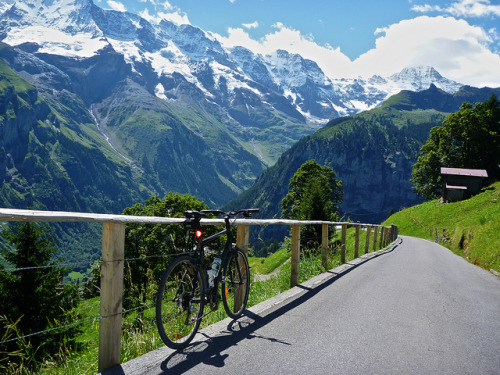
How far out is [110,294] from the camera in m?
3.70

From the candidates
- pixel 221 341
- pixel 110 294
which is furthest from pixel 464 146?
pixel 110 294

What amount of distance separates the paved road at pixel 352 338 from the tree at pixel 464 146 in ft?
179

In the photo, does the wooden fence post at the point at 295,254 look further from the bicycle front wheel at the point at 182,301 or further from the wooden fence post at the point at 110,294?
the wooden fence post at the point at 110,294

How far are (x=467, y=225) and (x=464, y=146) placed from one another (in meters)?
37.9

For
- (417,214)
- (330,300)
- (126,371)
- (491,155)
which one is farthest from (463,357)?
(491,155)

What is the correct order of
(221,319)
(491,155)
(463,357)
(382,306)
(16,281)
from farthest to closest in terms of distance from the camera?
(491,155), (16,281), (382,306), (221,319), (463,357)

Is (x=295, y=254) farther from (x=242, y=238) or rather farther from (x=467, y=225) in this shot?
(x=467, y=225)

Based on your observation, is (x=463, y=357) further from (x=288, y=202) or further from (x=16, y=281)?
(x=288, y=202)

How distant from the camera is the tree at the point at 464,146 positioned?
178ft

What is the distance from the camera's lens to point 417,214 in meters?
50.8

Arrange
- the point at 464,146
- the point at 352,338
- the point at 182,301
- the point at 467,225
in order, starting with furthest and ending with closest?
the point at 464,146
the point at 467,225
the point at 352,338
the point at 182,301

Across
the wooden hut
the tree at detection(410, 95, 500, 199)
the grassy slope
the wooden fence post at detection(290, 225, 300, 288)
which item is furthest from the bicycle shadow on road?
the tree at detection(410, 95, 500, 199)

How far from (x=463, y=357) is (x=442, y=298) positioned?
147 inches

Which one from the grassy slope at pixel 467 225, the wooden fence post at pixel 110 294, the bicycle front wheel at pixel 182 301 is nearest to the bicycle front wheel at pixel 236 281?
the bicycle front wheel at pixel 182 301
